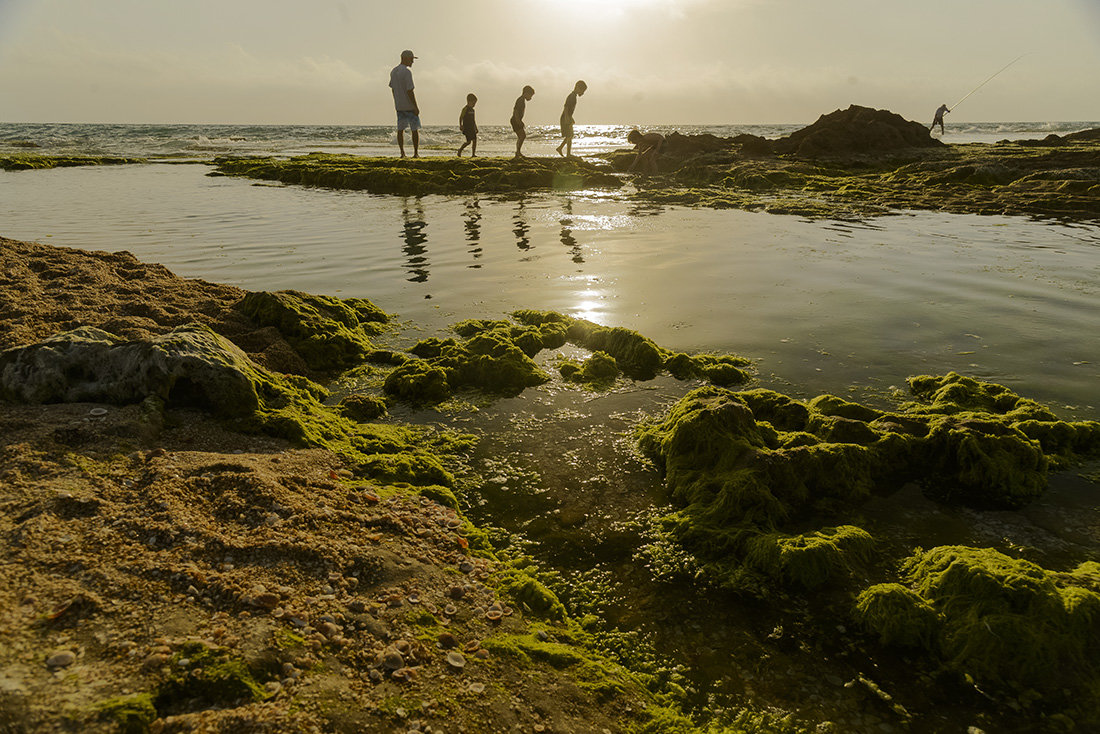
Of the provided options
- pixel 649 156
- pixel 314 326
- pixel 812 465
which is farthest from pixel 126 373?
pixel 649 156

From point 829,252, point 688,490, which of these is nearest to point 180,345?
point 688,490

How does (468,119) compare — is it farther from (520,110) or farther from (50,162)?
(50,162)

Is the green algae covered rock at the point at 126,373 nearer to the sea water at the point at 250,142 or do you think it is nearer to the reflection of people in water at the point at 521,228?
the reflection of people in water at the point at 521,228

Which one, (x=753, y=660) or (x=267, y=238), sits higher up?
(x=267, y=238)

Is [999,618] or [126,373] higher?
[126,373]

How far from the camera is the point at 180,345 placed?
4.39 meters

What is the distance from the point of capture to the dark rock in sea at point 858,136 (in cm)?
2884

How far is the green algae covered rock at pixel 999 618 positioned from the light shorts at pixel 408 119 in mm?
20614

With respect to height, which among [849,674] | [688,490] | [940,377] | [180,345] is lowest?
[849,674]

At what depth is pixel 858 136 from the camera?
95.2 feet

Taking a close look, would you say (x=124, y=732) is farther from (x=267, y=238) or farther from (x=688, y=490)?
(x=267, y=238)

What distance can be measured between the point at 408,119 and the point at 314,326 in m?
16.4

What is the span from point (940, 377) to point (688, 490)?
3.35 metres

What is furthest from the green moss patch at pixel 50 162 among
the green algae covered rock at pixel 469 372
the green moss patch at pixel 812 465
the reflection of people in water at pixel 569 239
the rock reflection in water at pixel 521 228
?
the green moss patch at pixel 812 465
